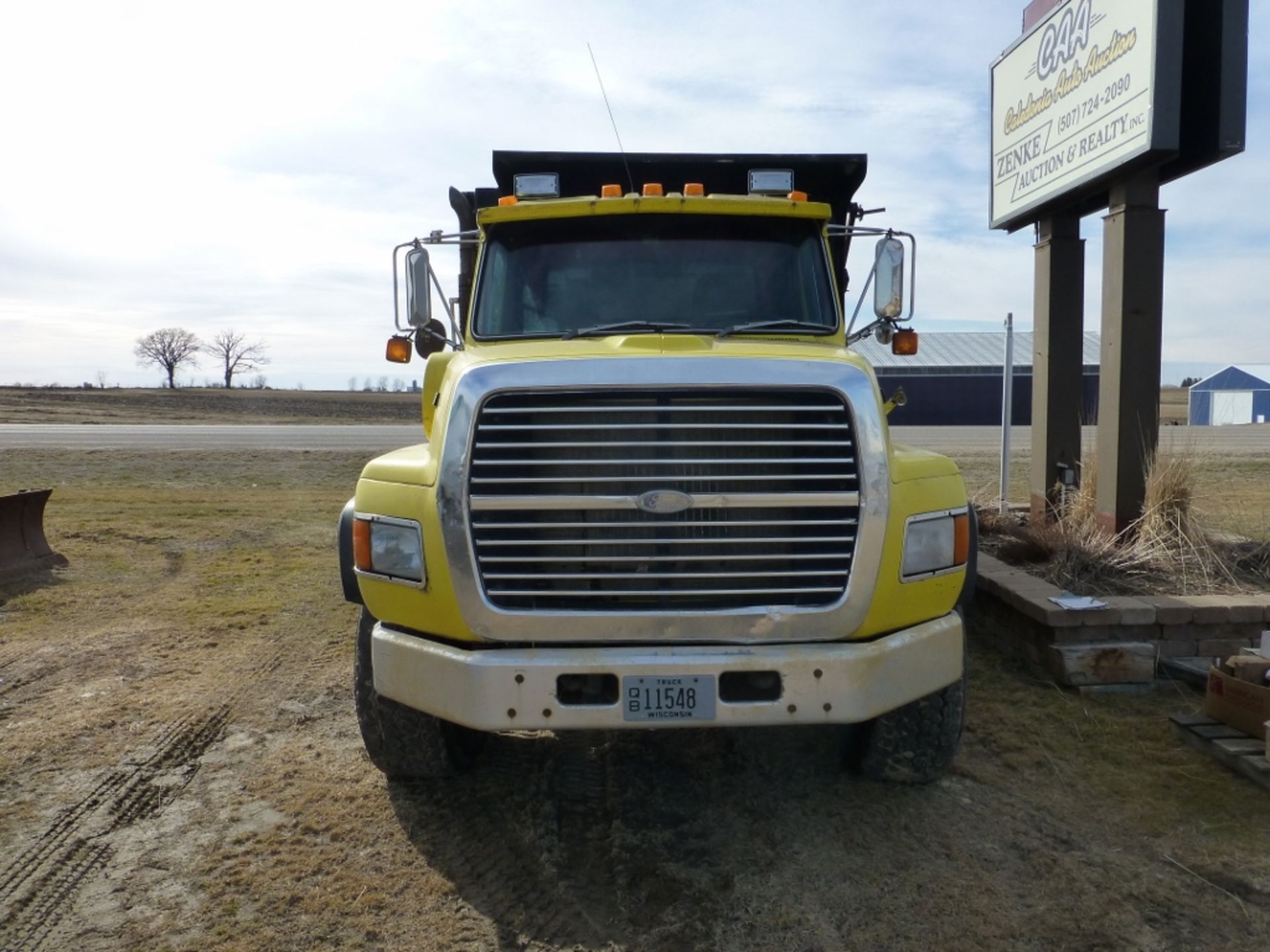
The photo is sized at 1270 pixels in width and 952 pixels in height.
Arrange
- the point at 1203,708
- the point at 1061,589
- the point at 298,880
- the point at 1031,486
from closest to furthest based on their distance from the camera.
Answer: the point at 298,880, the point at 1203,708, the point at 1061,589, the point at 1031,486

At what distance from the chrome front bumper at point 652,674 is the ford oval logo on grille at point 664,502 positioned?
50 cm

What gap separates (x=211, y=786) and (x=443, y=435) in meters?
1.99

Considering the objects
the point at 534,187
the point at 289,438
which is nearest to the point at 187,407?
the point at 289,438

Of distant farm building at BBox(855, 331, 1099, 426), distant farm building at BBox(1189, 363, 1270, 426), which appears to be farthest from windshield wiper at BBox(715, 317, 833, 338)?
distant farm building at BBox(1189, 363, 1270, 426)

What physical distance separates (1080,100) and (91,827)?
23.9ft

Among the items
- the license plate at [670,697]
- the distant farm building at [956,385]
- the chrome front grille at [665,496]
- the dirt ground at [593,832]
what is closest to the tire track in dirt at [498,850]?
the dirt ground at [593,832]

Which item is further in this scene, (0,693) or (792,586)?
(0,693)

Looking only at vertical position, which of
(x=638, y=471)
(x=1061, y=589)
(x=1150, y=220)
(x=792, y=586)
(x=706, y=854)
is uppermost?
(x=1150, y=220)

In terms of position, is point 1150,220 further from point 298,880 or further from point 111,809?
point 111,809

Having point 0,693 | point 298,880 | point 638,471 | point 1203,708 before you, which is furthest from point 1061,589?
point 0,693

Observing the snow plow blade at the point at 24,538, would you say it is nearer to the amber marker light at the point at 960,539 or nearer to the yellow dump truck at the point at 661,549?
the yellow dump truck at the point at 661,549

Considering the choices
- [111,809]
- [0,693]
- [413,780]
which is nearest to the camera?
[111,809]

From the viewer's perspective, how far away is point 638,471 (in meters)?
3.49

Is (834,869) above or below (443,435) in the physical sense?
below
